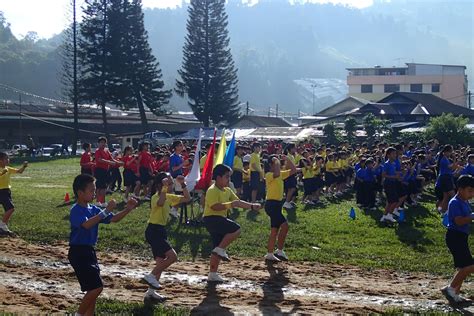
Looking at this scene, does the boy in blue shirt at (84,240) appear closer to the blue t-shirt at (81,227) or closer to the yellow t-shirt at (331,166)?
the blue t-shirt at (81,227)

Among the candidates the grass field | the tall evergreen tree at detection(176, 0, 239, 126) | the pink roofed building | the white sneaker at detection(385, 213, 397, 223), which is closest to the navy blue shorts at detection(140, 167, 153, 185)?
the grass field

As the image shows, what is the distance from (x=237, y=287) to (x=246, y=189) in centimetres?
1019

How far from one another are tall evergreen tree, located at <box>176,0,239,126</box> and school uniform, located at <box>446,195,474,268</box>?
5143 cm

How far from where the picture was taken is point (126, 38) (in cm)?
5591

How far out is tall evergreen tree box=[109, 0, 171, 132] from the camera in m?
55.2

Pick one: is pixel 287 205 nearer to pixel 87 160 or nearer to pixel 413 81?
pixel 87 160

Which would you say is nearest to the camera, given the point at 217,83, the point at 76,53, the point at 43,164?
the point at 43,164

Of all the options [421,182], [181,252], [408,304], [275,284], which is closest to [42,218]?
[181,252]

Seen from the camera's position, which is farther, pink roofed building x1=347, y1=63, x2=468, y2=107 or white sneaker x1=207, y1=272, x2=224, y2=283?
pink roofed building x1=347, y1=63, x2=468, y2=107

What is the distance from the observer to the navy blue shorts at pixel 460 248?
895 centimetres

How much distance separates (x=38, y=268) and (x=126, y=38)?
46826 millimetres

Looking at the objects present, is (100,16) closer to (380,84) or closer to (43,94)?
(380,84)

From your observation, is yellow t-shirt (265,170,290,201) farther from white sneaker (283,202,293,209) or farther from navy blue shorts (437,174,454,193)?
white sneaker (283,202,293,209)

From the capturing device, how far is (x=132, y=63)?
56469mm
